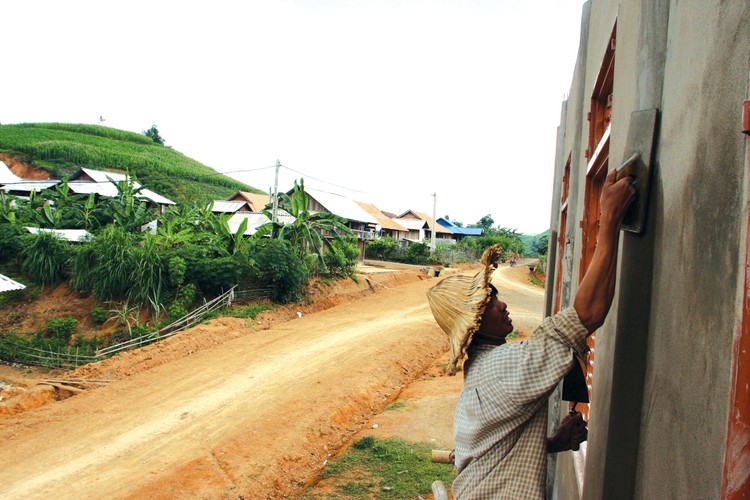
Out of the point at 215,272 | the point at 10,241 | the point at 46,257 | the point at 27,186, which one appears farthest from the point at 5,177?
the point at 215,272

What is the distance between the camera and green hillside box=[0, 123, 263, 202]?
157 feet

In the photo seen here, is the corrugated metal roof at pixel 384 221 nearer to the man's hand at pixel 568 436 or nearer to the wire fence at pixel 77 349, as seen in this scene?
the wire fence at pixel 77 349

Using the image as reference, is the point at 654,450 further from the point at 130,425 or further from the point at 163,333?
the point at 163,333

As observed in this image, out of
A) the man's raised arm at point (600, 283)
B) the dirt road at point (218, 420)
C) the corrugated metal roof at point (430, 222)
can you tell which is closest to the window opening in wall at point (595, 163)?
the man's raised arm at point (600, 283)

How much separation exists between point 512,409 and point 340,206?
35.8 m

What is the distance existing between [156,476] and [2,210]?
21031 millimetres

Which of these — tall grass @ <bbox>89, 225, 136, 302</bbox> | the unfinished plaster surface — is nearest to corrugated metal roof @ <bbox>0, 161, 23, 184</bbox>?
tall grass @ <bbox>89, 225, 136, 302</bbox>

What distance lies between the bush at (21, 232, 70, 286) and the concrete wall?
20.8 meters

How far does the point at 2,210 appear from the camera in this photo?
22.7 metres

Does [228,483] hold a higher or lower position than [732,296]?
lower

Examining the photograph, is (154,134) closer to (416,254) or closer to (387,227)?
(387,227)

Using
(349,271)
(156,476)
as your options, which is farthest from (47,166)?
(156,476)

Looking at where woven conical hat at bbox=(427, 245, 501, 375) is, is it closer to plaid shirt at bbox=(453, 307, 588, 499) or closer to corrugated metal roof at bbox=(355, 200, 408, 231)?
plaid shirt at bbox=(453, 307, 588, 499)

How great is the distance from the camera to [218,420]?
838 cm
